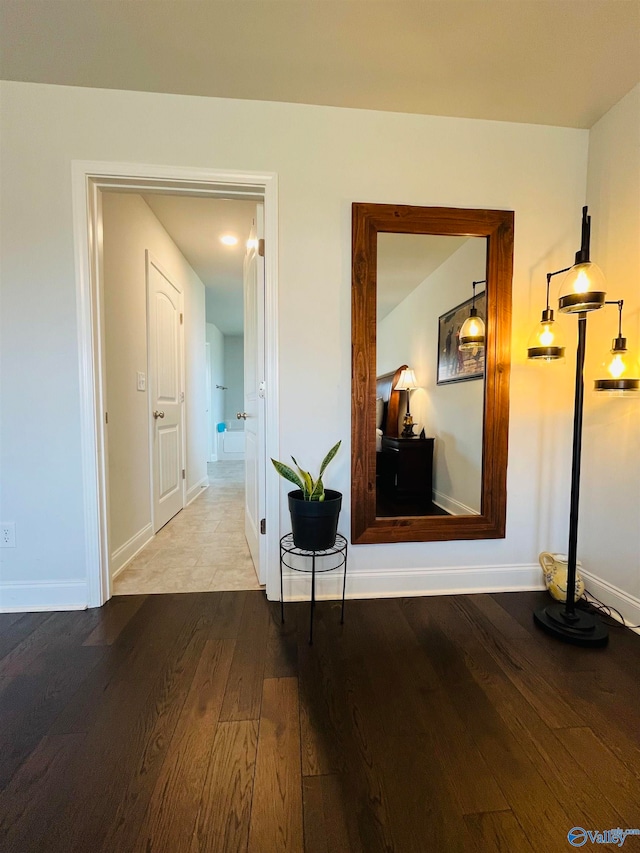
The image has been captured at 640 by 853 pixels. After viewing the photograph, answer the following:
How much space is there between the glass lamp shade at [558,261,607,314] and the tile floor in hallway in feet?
6.28

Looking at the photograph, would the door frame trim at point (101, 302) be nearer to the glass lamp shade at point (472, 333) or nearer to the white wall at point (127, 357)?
the white wall at point (127, 357)

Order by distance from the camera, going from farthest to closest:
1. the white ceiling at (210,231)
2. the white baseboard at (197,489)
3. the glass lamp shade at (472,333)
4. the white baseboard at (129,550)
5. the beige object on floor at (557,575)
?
the white baseboard at (197,489)
the white ceiling at (210,231)
the white baseboard at (129,550)
the glass lamp shade at (472,333)
the beige object on floor at (557,575)

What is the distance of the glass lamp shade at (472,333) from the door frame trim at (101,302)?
3.14ft

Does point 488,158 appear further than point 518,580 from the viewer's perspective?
No

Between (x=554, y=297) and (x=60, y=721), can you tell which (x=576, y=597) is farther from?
(x=60, y=721)

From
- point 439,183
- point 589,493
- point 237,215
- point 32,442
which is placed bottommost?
point 589,493

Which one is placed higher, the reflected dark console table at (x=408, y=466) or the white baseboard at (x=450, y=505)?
the reflected dark console table at (x=408, y=466)

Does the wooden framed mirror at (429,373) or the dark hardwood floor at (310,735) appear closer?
the dark hardwood floor at (310,735)

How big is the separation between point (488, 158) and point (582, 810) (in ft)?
7.75

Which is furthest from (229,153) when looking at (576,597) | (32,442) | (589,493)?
(576,597)

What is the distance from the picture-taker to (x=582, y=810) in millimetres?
844

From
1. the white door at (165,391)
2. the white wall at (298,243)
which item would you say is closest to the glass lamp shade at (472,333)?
the white wall at (298,243)

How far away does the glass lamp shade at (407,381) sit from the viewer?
1881 millimetres

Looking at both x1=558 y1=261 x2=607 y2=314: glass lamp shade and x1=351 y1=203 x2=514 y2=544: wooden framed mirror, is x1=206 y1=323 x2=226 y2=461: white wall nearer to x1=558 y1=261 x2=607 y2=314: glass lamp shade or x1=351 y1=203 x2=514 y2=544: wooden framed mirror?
x1=351 y1=203 x2=514 y2=544: wooden framed mirror
